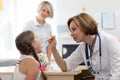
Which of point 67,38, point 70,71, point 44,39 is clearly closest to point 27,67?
point 70,71

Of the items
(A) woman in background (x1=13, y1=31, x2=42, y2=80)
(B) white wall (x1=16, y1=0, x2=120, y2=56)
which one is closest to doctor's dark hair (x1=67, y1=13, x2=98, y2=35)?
(A) woman in background (x1=13, y1=31, x2=42, y2=80)

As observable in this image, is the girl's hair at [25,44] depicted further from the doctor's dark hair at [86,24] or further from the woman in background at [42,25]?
the woman in background at [42,25]

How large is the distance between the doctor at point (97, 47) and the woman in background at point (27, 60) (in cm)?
31

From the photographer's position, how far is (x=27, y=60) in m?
1.83

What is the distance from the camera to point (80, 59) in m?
2.09

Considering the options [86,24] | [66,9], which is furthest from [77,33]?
[66,9]

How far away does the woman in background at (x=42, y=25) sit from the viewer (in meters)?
3.03

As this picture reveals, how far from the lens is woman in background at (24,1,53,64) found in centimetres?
A: 303

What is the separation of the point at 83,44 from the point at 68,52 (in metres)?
1.68

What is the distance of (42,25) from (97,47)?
53.4 inches

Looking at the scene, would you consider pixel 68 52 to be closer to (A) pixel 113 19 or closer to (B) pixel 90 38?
(A) pixel 113 19

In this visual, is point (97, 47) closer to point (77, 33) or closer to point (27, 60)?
point (77, 33)

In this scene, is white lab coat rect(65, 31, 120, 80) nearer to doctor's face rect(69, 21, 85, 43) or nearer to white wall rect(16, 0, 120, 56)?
doctor's face rect(69, 21, 85, 43)

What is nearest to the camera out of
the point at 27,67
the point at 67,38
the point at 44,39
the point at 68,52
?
the point at 27,67
